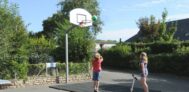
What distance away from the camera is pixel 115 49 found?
122 ft

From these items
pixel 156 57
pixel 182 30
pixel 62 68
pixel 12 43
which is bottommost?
pixel 62 68

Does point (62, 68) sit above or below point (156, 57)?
below

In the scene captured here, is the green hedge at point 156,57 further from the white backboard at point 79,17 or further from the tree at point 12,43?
the tree at point 12,43

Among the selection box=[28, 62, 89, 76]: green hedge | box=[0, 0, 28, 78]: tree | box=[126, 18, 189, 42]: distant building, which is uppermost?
box=[126, 18, 189, 42]: distant building

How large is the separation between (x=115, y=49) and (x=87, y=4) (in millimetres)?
26373

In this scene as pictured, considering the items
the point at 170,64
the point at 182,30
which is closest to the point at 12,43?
the point at 170,64

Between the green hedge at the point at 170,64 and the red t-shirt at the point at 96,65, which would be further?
the green hedge at the point at 170,64

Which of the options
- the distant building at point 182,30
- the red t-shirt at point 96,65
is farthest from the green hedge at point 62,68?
the distant building at point 182,30

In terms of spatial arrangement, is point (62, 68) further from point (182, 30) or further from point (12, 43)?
point (182, 30)

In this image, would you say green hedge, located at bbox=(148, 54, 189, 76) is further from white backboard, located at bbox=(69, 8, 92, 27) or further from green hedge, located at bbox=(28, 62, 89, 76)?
white backboard, located at bbox=(69, 8, 92, 27)

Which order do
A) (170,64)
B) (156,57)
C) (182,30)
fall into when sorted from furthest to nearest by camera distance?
(182,30)
(156,57)
(170,64)

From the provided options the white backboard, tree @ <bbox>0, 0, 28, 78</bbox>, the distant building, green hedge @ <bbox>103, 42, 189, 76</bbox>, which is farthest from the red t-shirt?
the distant building

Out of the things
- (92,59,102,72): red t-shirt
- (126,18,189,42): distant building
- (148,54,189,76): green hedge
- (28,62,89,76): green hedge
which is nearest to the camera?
(92,59,102,72): red t-shirt

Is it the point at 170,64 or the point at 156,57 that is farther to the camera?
the point at 156,57
